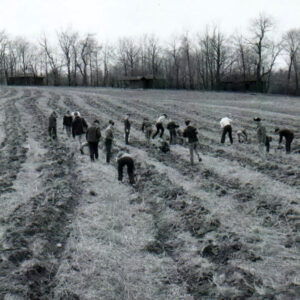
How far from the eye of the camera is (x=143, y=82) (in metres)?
65.9

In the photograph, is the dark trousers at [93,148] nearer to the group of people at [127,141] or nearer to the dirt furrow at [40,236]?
the group of people at [127,141]

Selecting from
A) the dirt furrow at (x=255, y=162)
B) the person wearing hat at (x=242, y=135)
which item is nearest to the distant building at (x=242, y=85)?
the dirt furrow at (x=255, y=162)

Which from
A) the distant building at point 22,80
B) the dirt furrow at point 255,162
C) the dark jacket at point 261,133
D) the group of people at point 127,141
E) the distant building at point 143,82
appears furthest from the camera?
the distant building at point 22,80

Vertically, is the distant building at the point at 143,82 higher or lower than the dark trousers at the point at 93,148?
higher

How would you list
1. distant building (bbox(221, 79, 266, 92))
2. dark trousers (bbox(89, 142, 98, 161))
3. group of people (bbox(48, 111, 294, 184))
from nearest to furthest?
group of people (bbox(48, 111, 294, 184)) → dark trousers (bbox(89, 142, 98, 161)) → distant building (bbox(221, 79, 266, 92))

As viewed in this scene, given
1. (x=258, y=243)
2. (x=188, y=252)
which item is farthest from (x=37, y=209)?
(x=258, y=243)

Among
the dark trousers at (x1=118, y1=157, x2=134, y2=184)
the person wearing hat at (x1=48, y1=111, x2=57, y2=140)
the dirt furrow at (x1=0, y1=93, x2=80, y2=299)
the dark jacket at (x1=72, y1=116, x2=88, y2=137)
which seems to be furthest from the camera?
the person wearing hat at (x1=48, y1=111, x2=57, y2=140)

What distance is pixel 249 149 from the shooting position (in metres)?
15.9

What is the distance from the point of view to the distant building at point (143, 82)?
6594cm

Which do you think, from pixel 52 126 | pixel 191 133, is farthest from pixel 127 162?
pixel 52 126

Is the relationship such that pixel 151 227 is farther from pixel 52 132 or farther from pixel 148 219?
pixel 52 132

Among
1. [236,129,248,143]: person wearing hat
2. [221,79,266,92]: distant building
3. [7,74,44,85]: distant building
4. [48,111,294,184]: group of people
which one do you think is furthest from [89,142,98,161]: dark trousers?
[7,74,44,85]: distant building

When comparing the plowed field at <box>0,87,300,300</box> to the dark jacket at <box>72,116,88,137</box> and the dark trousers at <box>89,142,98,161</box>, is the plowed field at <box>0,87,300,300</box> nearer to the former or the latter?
the dark trousers at <box>89,142,98,161</box>

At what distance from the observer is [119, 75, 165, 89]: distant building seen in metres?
65.9
